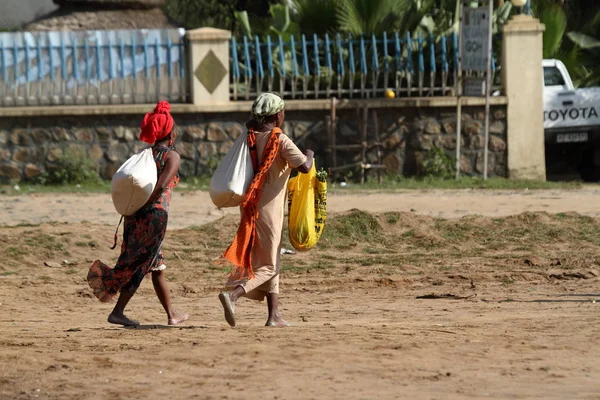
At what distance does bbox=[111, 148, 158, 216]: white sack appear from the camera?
23.0 feet

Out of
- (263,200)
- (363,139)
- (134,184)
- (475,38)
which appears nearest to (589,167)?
(475,38)

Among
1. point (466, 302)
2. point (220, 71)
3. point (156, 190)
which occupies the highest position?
point (220, 71)

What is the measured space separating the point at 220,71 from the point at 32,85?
2.56 metres

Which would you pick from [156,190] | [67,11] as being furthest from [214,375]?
[67,11]

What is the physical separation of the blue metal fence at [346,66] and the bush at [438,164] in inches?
34.7

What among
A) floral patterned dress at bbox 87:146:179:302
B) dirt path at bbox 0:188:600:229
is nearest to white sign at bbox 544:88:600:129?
dirt path at bbox 0:188:600:229

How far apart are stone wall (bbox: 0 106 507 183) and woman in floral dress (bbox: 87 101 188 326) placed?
29.5ft

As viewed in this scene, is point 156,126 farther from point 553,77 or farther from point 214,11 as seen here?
point 214,11

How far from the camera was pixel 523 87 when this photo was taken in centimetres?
1662

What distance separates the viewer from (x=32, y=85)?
16312 mm

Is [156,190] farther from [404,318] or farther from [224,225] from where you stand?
[224,225]

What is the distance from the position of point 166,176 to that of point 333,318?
1587 mm

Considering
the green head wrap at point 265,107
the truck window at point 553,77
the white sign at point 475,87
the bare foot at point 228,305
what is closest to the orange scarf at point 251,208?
the green head wrap at point 265,107

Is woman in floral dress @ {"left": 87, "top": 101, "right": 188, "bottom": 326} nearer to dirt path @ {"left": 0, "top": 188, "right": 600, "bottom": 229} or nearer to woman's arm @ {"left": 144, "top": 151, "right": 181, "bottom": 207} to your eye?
woman's arm @ {"left": 144, "top": 151, "right": 181, "bottom": 207}
